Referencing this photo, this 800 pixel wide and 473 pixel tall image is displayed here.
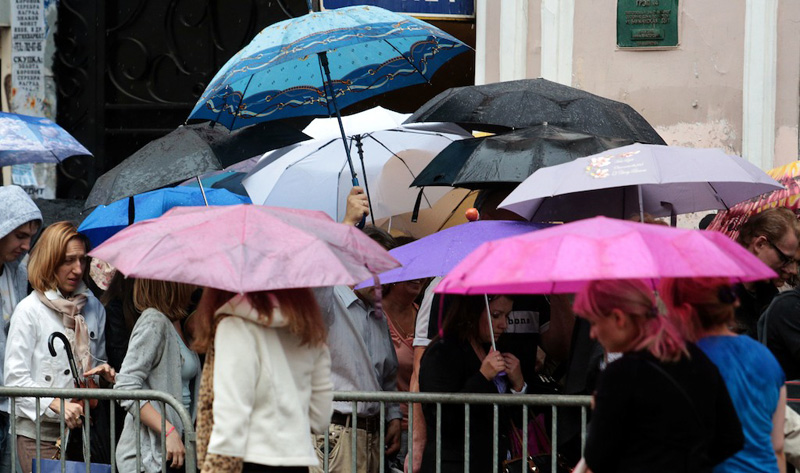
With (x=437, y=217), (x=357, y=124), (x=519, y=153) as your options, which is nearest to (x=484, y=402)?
(x=519, y=153)

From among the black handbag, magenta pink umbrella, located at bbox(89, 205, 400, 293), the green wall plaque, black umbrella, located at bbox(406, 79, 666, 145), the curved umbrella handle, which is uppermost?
the green wall plaque

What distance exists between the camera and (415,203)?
330 inches

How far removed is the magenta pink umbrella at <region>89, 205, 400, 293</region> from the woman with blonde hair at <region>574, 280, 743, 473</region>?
1.07 m

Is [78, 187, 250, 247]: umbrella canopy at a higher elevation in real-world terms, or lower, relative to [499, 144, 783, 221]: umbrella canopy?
lower

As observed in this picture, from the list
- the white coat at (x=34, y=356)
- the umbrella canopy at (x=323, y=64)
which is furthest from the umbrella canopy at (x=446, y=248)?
the white coat at (x=34, y=356)

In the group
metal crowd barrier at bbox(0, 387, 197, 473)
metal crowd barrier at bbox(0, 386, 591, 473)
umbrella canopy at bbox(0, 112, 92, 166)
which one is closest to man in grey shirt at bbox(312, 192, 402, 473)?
metal crowd barrier at bbox(0, 386, 591, 473)

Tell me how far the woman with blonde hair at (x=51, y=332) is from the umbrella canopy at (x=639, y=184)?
2.46 m

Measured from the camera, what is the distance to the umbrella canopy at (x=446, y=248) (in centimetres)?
630

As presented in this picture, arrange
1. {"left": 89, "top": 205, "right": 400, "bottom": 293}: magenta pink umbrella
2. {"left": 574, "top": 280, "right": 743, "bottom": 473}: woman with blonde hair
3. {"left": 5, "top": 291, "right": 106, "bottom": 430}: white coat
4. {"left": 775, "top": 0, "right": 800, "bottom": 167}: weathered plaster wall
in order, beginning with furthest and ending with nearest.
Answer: {"left": 775, "top": 0, "right": 800, "bottom": 167}: weathered plaster wall < {"left": 5, "top": 291, "right": 106, "bottom": 430}: white coat < {"left": 89, "top": 205, "right": 400, "bottom": 293}: magenta pink umbrella < {"left": 574, "top": 280, "right": 743, "bottom": 473}: woman with blonde hair

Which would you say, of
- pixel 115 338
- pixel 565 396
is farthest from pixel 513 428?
pixel 115 338

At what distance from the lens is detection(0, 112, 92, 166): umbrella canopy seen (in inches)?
327

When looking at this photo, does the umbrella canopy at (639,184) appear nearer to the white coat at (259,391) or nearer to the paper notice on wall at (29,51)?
the white coat at (259,391)

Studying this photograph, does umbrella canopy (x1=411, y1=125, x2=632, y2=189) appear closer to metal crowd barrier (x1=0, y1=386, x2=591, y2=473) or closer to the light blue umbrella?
the light blue umbrella

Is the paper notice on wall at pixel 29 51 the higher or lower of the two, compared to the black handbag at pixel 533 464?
higher
